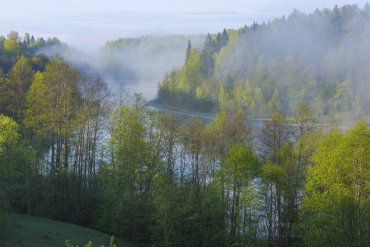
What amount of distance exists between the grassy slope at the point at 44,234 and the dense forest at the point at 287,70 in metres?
73.4

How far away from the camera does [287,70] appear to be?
143250 mm

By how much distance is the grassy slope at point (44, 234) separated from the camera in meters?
32.4

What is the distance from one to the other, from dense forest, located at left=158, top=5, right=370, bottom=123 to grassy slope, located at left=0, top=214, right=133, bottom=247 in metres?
73.4

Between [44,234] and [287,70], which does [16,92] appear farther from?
[287,70]

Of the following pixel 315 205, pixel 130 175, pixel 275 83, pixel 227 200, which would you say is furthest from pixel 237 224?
pixel 275 83

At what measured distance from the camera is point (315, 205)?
108 ft

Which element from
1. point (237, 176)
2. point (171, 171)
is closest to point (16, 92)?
point (171, 171)

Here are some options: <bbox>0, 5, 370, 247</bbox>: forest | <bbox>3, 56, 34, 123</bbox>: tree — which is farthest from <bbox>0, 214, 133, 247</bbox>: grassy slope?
<bbox>3, 56, 34, 123</bbox>: tree

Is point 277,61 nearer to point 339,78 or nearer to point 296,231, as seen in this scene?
point 339,78

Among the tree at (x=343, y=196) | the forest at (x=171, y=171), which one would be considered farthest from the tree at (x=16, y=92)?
the tree at (x=343, y=196)

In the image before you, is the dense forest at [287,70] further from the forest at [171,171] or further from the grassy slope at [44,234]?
the grassy slope at [44,234]

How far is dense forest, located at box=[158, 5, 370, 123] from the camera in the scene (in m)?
130

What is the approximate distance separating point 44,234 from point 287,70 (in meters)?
118

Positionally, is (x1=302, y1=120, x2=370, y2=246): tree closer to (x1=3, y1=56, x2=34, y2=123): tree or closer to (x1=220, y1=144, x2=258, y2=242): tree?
(x1=220, y1=144, x2=258, y2=242): tree
